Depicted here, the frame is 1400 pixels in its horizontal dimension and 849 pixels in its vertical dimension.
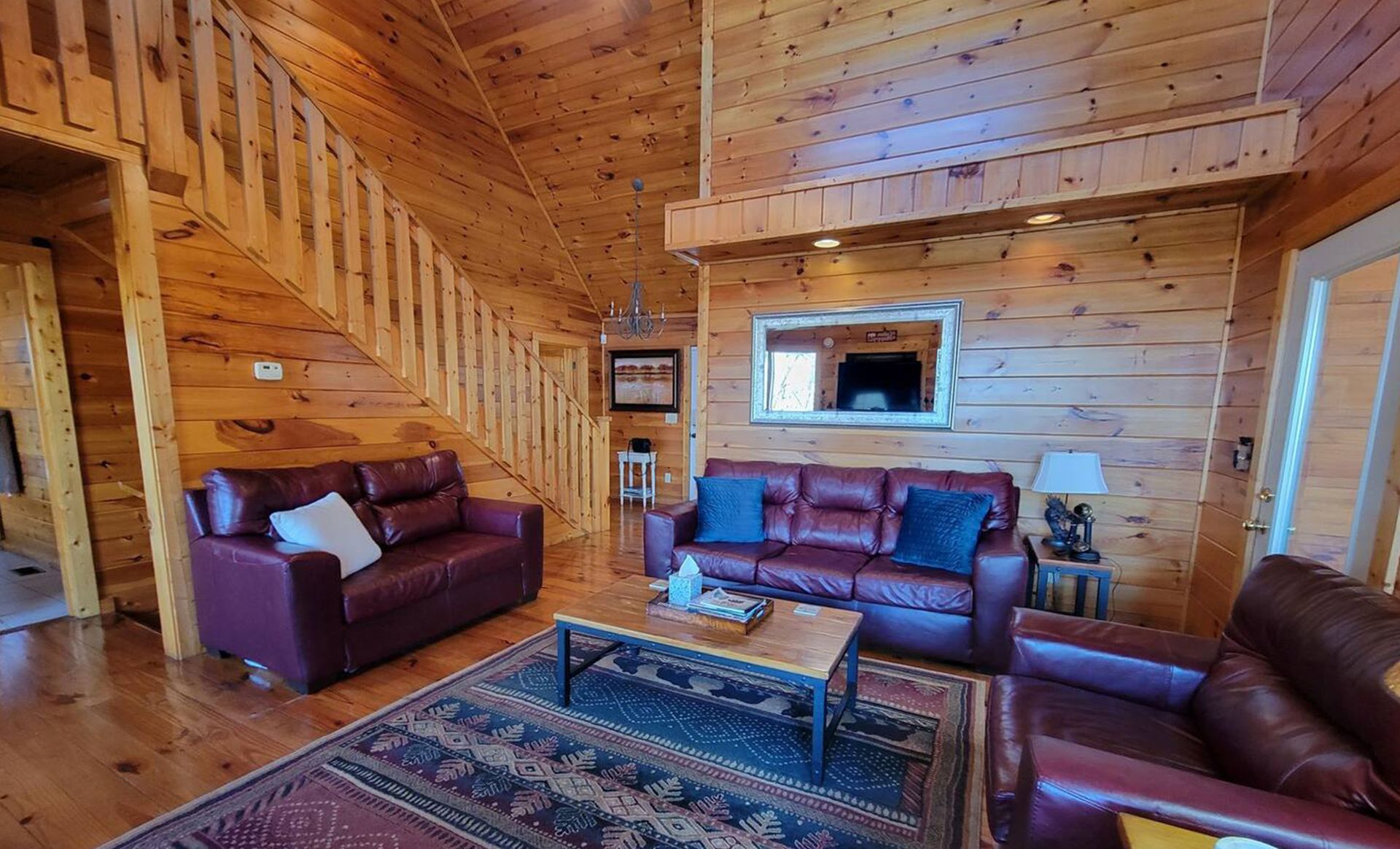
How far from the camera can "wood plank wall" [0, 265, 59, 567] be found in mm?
3213

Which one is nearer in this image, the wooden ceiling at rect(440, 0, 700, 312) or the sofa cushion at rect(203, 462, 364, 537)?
the sofa cushion at rect(203, 462, 364, 537)

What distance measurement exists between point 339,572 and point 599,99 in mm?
4054

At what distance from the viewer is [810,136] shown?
3357 mm

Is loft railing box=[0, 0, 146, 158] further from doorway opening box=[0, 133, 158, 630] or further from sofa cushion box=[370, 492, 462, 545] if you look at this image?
sofa cushion box=[370, 492, 462, 545]

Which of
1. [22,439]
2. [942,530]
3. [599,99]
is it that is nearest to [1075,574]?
[942,530]

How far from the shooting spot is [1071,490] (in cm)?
267

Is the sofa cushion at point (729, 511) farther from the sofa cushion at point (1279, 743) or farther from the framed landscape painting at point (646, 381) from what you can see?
the framed landscape painting at point (646, 381)

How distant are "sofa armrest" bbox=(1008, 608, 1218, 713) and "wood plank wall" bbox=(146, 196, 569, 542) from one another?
3655mm

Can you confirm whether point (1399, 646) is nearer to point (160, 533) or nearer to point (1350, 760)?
point (1350, 760)

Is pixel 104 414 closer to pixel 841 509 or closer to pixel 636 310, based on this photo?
pixel 636 310

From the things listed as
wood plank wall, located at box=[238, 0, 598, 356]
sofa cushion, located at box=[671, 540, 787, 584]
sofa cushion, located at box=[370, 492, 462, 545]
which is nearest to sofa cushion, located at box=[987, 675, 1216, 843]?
sofa cushion, located at box=[671, 540, 787, 584]

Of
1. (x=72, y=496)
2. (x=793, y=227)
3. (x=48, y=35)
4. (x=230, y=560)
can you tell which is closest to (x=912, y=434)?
(x=793, y=227)

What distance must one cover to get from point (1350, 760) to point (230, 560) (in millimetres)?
3567

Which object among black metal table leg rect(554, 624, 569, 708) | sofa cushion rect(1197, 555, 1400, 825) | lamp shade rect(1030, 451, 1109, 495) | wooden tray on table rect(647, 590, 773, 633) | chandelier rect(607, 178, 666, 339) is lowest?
black metal table leg rect(554, 624, 569, 708)
